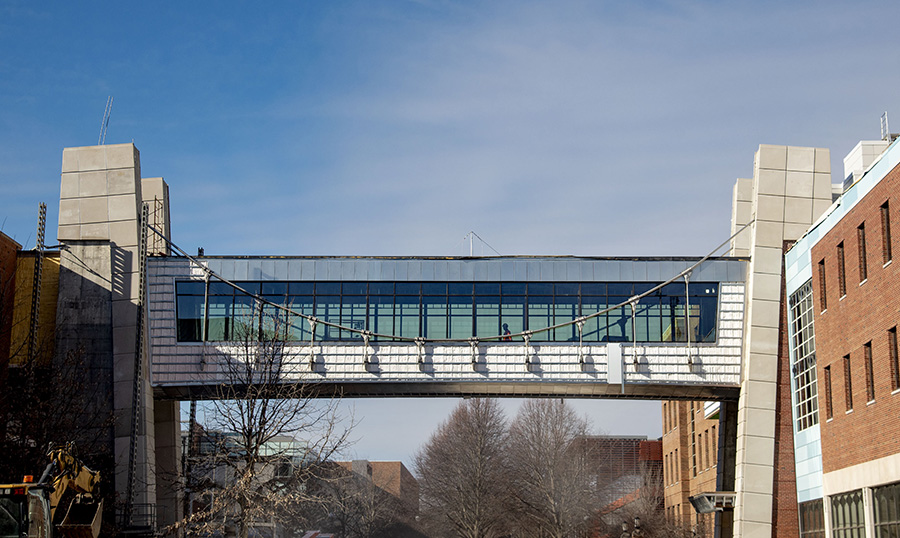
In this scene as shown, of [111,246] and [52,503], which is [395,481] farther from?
[52,503]

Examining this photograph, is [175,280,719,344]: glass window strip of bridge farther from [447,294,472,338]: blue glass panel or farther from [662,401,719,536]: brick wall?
[662,401,719,536]: brick wall

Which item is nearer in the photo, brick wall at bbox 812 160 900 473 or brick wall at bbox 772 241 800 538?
brick wall at bbox 812 160 900 473

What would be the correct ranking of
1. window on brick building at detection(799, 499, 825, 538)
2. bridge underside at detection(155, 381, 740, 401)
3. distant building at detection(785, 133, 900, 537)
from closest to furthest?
distant building at detection(785, 133, 900, 537) → window on brick building at detection(799, 499, 825, 538) → bridge underside at detection(155, 381, 740, 401)

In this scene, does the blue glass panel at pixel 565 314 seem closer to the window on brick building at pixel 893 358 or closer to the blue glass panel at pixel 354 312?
the blue glass panel at pixel 354 312

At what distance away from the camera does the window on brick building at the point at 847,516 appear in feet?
90.0

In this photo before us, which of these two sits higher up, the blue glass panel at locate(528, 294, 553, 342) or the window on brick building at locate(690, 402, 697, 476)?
the blue glass panel at locate(528, 294, 553, 342)

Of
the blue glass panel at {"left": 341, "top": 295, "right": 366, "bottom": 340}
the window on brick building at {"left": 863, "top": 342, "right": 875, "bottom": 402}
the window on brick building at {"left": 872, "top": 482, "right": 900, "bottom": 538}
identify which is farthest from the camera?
the blue glass panel at {"left": 341, "top": 295, "right": 366, "bottom": 340}

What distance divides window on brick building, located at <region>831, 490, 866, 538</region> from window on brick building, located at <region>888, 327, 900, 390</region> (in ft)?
13.4

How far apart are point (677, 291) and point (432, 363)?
29.5 ft

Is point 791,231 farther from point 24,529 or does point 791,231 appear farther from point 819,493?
point 24,529

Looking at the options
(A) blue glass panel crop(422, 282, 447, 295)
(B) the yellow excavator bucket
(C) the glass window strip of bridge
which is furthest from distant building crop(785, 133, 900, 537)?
(B) the yellow excavator bucket

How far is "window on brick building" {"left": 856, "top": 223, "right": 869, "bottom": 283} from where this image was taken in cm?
2728

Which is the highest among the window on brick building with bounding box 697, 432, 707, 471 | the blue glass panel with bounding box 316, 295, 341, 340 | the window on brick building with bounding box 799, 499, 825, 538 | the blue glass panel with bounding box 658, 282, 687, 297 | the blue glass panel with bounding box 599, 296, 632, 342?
the blue glass panel with bounding box 658, 282, 687, 297

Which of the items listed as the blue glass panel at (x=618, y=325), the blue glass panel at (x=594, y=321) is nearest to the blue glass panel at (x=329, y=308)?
the blue glass panel at (x=594, y=321)
